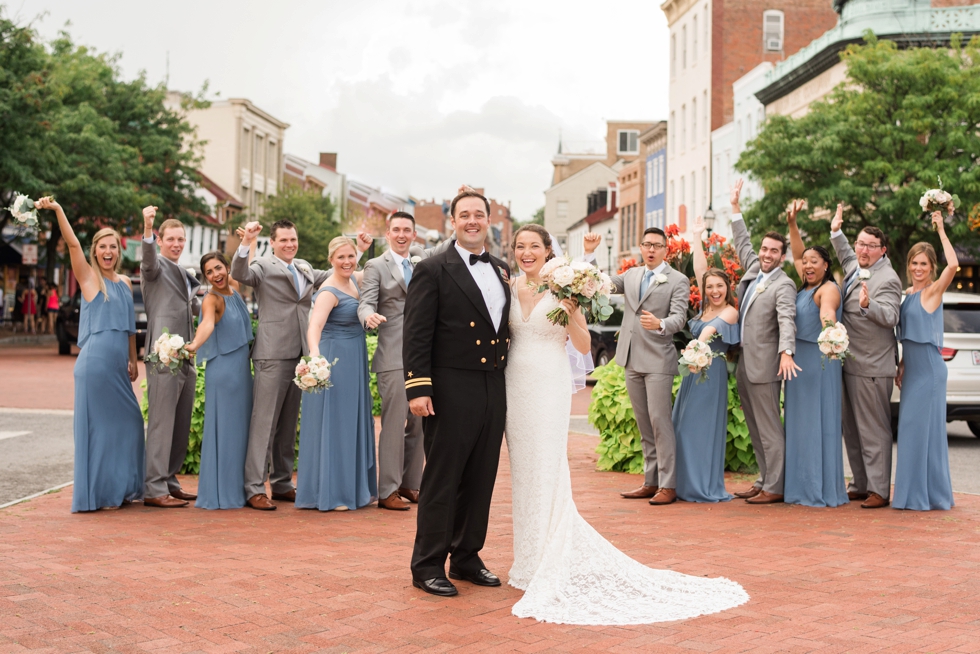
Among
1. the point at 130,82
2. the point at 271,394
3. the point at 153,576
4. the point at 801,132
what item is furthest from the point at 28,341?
the point at 153,576

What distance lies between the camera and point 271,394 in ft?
28.2

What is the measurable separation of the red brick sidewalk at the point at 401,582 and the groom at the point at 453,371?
37 cm

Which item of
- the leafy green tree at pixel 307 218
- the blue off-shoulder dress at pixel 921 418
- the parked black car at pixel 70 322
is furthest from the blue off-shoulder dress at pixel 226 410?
the leafy green tree at pixel 307 218

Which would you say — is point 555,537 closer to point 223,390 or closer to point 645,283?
point 223,390

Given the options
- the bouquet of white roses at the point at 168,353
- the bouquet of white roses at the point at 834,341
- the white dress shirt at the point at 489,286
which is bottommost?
the bouquet of white roses at the point at 168,353

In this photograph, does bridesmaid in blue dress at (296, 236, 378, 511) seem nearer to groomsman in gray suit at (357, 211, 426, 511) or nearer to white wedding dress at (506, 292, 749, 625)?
groomsman in gray suit at (357, 211, 426, 511)

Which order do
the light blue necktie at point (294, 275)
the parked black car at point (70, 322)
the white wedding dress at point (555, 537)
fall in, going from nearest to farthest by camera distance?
1. the white wedding dress at point (555, 537)
2. the light blue necktie at point (294, 275)
3. the parked black car at point (70, 322)

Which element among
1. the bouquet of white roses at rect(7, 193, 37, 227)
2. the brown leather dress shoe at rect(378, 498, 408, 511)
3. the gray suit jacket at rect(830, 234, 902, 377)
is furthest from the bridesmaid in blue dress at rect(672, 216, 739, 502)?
the bouquet of white roses at rect(7, 193, 37, 227)

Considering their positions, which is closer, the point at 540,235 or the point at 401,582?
the point at 401,582

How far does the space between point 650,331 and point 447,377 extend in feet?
12.0

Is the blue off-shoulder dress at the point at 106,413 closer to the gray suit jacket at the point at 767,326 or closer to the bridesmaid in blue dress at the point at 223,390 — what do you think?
the bridesmaid in blue dress at the point at 223,390

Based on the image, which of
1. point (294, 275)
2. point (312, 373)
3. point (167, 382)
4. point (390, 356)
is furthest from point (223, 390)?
point (390, 356)

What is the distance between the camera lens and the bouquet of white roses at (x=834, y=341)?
832cm

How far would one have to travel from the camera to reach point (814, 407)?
29.1 ft
